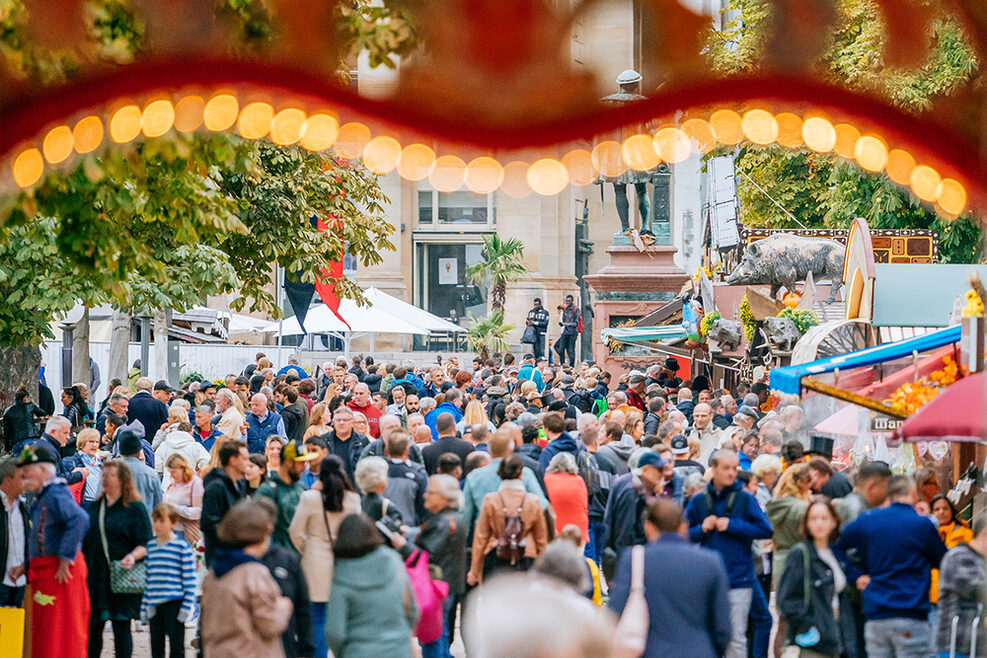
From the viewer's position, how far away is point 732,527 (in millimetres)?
8945

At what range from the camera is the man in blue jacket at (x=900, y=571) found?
26.6ft

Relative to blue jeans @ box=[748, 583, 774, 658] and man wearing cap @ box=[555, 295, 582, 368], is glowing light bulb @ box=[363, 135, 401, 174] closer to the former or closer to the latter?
blue jeans @ box=[748, 583, 774, 658]

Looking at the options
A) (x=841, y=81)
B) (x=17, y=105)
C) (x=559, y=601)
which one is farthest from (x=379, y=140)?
(x=559, y=601)

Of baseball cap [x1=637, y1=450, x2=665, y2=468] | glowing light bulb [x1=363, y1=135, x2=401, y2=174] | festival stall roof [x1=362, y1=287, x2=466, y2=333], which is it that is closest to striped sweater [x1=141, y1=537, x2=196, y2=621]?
baseball cap [x1=637, y1=450, x2=665, y2=468]

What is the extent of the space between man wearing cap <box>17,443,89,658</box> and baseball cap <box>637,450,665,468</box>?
412cm

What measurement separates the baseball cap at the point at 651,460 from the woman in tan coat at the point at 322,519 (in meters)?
2.39

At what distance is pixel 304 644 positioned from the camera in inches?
296

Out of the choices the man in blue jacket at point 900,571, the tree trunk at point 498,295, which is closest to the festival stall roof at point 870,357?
the man in blue jacket at point 900,571

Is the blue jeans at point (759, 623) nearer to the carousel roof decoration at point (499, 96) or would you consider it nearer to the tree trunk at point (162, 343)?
the carousel roof decoration at point (499, 96)

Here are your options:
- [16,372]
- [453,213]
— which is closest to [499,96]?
[16,372]

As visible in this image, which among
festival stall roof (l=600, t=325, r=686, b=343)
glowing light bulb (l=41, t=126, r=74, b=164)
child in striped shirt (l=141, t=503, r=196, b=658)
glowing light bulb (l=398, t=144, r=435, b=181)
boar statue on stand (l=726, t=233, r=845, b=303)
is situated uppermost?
boar statue on stand (l=726, t=233, r=845, b=303)

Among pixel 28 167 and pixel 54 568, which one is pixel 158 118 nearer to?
pixel 28 167

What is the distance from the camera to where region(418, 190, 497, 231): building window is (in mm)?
61000

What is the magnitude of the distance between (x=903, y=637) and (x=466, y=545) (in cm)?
323
